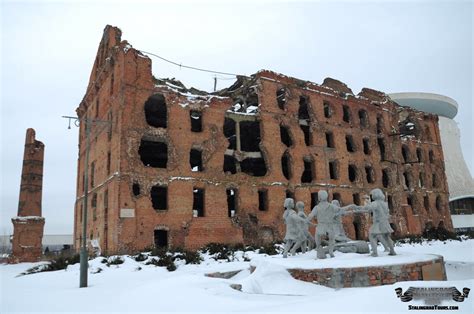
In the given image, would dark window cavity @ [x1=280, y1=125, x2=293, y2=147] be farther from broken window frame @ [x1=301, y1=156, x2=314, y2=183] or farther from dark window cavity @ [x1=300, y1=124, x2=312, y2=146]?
broken window frame @ [x1=301, y1=156, x2=314, y2=183]

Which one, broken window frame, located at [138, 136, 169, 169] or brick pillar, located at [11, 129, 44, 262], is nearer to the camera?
broken window frame, located at [138, 136, 169, 169]

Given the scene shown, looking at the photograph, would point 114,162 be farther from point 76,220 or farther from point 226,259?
point 76,220

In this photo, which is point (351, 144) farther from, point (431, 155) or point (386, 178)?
point (431, 155)

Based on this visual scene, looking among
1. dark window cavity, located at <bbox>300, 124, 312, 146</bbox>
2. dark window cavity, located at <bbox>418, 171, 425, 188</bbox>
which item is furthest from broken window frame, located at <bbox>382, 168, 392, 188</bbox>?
dark window cavity, located at <bbox>300, 124, 312, 146</bbox>

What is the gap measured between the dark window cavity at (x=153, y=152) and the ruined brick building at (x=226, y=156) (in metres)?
0.07

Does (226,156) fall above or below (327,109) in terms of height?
below

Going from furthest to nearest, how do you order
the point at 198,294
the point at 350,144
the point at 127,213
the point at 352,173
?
the point at 352,173 → the point at 350,144 → the point at 127,213 → the point at 198,294

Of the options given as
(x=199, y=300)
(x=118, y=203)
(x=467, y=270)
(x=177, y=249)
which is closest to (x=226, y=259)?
(x=177, y=249)

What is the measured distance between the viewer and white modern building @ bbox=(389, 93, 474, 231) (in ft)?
169

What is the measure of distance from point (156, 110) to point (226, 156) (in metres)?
6.10

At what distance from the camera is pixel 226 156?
27984 mm

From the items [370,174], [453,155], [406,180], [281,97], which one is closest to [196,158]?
[281,97]

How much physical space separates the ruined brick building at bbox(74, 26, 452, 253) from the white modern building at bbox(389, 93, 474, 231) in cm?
1909

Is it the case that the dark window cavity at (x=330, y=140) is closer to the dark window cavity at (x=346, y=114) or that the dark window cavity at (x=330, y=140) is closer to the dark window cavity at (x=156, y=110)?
the dark window cavity at (x=346, y=114)
